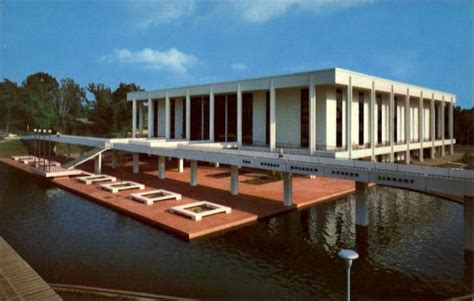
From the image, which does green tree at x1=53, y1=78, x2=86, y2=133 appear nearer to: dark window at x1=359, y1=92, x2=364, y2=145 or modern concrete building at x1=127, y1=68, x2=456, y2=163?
modern concrete building at x1=127, y1=68, x2=456, y2=163

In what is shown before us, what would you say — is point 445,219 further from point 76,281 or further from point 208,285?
point 76,281

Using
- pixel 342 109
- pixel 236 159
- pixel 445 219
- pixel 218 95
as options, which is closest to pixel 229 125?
pixel 218 95

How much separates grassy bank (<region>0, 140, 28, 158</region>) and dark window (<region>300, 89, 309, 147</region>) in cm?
7528

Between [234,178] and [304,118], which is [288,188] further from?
[304,118]

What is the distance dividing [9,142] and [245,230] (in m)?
88.9

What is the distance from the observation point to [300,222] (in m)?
31.6

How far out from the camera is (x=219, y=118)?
213 feet

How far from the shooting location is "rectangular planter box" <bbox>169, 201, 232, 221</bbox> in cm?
3048

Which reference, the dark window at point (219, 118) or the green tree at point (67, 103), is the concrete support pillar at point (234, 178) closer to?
the dark window at point (219, 118)

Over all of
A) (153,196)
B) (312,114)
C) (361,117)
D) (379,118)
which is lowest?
(153,196)

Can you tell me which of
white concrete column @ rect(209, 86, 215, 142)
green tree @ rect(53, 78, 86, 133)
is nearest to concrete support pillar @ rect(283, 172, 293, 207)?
white concrete column @ rect(209, 86, 215, 142)

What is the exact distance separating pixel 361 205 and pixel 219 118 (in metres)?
39.2

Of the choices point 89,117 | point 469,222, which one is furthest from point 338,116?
point 89,117

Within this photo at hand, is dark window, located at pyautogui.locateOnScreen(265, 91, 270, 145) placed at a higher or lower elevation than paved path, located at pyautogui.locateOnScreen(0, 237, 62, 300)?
higher
